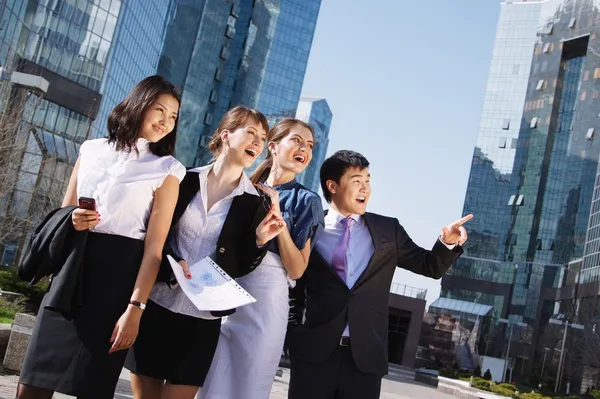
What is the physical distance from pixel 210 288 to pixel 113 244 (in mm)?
510

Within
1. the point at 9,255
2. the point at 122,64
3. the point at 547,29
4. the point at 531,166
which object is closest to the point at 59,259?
the point at 9,255

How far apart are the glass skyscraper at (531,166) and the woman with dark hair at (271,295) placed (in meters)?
73.6

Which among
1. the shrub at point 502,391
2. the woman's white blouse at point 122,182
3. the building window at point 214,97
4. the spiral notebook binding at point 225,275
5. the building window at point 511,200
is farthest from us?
→ the building window at point 214,97

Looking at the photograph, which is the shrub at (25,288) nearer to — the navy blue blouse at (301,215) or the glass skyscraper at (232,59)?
the navy blue blouse at (301,215)

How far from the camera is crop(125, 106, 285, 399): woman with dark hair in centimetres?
382

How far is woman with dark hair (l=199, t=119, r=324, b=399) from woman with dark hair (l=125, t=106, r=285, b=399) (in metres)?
0.16

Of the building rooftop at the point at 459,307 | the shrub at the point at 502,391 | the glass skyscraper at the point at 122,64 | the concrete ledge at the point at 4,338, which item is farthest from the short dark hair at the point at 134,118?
the building rooftop at the point at 459,307

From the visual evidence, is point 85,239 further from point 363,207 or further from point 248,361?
point 363,207

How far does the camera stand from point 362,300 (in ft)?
15.0

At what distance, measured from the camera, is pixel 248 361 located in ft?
13.2

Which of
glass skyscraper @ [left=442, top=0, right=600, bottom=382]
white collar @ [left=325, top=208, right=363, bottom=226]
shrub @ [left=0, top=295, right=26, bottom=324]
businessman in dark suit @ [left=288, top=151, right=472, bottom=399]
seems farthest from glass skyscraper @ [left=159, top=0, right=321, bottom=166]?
businessman in dark suit @ [left=288, top=151, right=472, bottom=399]

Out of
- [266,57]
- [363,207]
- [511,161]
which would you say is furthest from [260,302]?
[266,57]

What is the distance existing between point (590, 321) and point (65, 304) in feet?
187

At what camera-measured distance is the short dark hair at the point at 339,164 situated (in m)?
4.93
